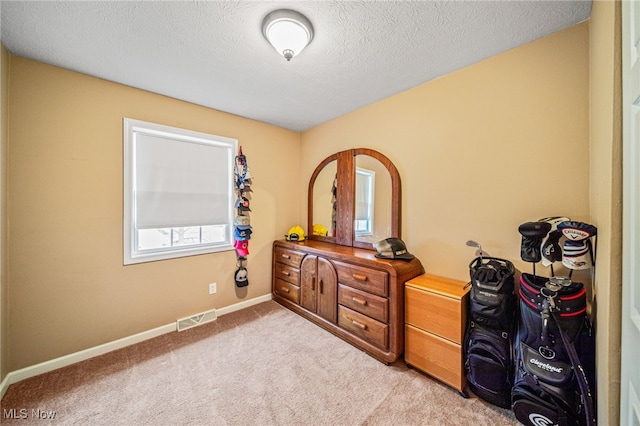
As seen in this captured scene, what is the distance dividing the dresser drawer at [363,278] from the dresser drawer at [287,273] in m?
0.75

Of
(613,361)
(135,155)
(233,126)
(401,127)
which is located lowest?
(613,361)

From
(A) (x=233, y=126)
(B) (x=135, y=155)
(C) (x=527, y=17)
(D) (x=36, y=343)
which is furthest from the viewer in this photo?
(A) (x=233, y=126)

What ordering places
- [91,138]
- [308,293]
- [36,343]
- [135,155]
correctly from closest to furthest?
[36,343], [91,138], [135,155], [308,293]

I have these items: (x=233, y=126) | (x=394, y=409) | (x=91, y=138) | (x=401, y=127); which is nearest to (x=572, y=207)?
(x=401, y=127)

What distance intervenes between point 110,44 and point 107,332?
8.18 ft

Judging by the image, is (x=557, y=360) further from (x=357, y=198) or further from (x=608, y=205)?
(x=357, y=198)

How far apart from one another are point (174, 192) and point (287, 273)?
168cm

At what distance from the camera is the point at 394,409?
5.14 ft

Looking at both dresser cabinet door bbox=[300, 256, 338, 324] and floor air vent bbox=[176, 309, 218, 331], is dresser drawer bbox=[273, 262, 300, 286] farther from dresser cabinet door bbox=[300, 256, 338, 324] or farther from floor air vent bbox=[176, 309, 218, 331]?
floor air vent bbox=[176, 309, 218, 331]

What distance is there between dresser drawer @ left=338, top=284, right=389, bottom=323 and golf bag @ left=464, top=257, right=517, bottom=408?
638mm

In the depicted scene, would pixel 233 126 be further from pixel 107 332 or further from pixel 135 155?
pixel 107 332

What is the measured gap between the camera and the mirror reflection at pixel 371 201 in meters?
2.59

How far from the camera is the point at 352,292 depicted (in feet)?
7.56

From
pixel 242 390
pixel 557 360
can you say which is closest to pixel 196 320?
pixel 242 390
